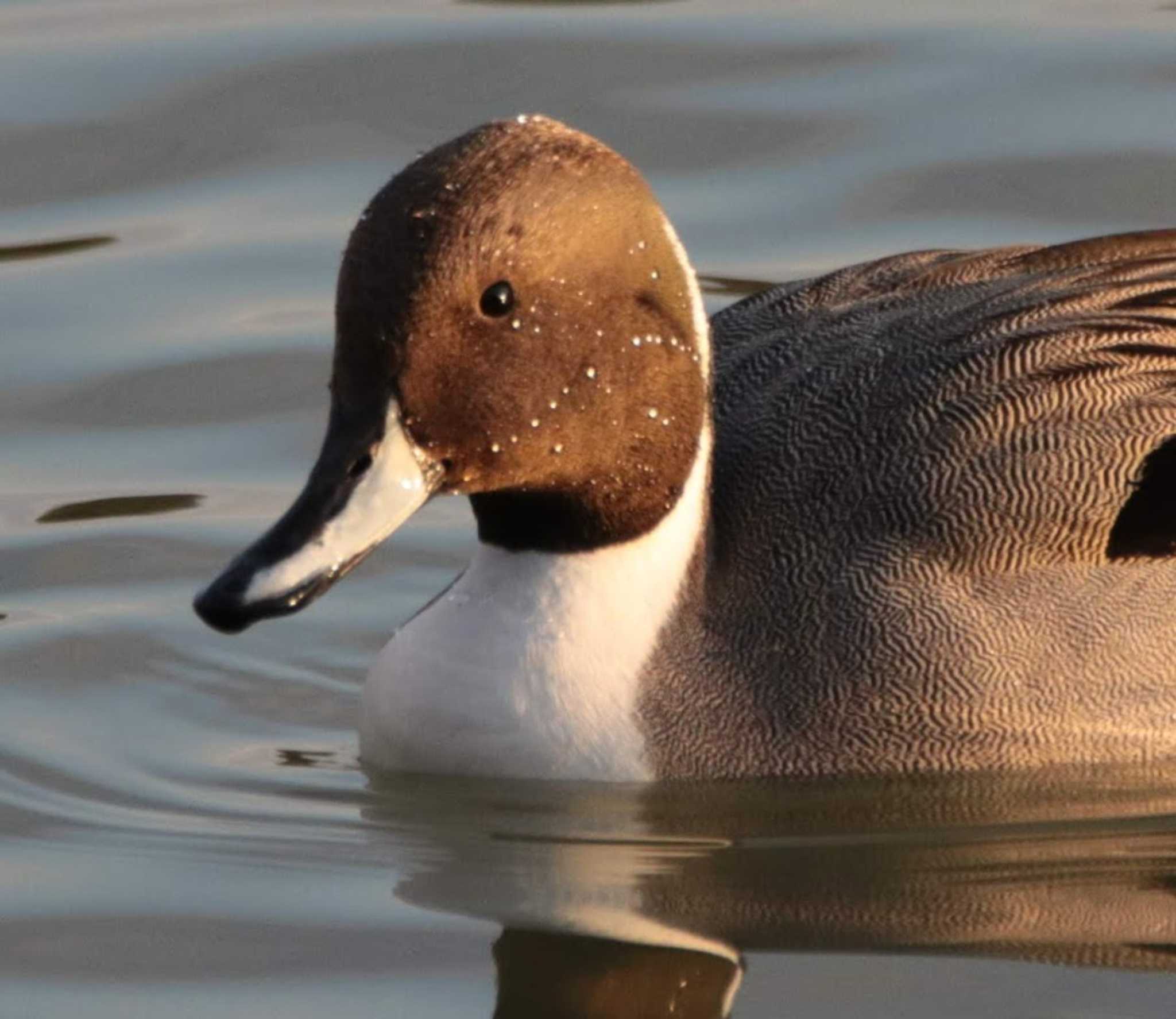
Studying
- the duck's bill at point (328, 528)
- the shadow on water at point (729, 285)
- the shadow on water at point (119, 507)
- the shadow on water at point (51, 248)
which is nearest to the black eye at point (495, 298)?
the duck's bill at point (328, 528)

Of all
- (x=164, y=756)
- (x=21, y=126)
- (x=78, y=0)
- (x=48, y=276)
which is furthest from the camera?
(x=78, y=0)

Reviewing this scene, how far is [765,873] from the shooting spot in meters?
5.29

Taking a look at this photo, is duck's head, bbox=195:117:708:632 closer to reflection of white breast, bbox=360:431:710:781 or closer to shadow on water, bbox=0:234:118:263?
reflection of white breast, bbox=360:431:710:781

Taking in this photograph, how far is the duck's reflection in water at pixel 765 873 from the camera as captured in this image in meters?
4.95

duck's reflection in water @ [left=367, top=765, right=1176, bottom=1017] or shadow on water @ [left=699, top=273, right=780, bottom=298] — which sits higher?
shadow on water @ [left=699, top=273, right=780, bottom=298]

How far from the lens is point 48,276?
784 centimetres

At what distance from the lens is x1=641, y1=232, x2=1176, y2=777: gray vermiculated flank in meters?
5.40

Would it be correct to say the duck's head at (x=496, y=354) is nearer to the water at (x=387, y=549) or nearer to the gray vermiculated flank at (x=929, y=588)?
the gray vermiculated flank at (x=929, y=588)

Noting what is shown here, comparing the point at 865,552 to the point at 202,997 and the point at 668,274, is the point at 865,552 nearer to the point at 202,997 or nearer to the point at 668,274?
the point at 668,274

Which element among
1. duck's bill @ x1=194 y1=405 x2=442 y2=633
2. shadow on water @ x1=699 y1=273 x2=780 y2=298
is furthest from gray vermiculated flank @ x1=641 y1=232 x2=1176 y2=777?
shadow on water @ x1=699 y1=273 x2=780 y2=298

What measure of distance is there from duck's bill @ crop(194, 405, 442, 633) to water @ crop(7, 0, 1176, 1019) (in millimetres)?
543

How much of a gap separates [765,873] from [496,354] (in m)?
0.97

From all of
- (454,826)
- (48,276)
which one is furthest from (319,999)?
(48,276)

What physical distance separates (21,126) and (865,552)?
150 inches
